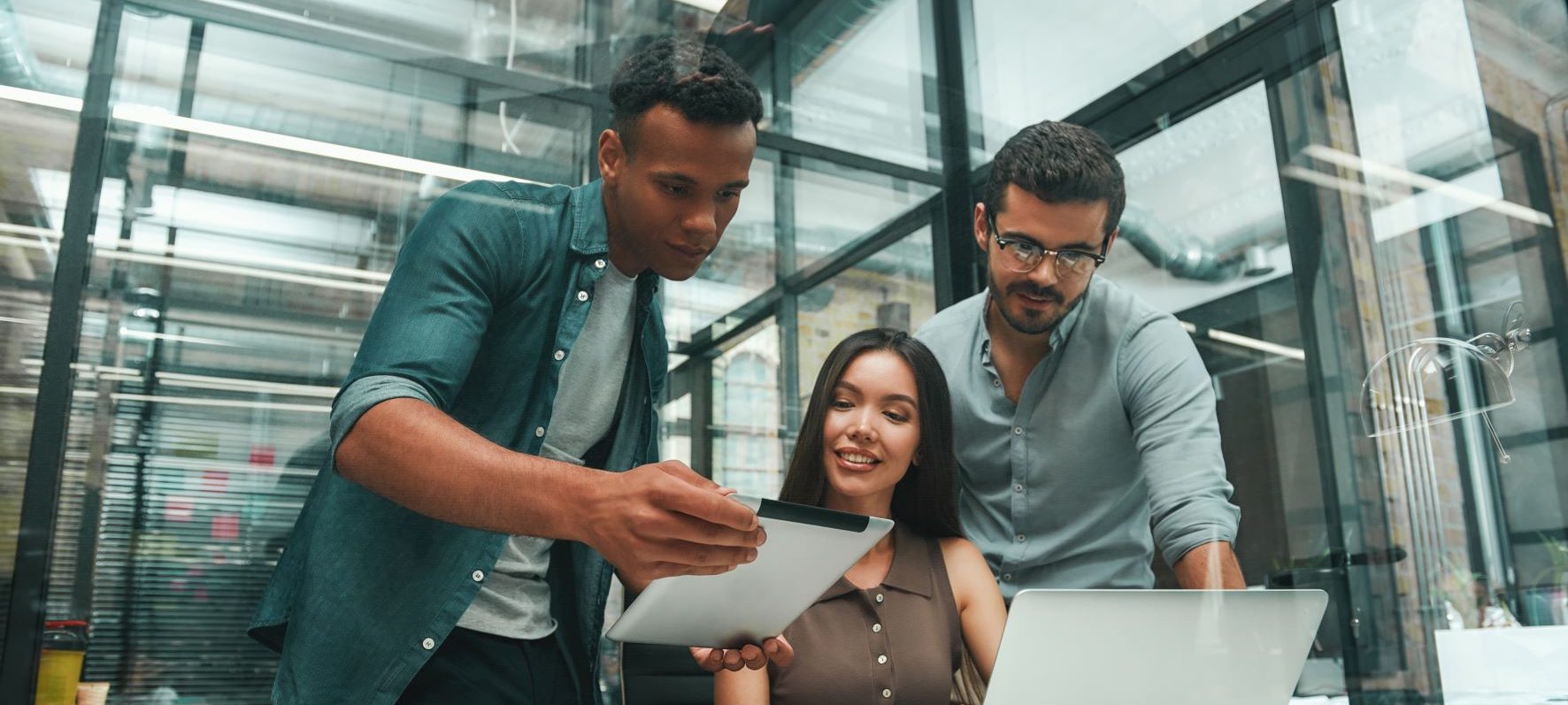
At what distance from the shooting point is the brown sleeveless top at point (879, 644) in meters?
1.37

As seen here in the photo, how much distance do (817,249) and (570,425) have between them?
0.57 m

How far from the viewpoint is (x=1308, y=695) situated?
5.25ft

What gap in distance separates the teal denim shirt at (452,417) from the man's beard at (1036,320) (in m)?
0.65

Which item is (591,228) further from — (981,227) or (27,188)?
(27,188)

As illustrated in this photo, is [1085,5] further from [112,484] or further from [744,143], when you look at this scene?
[112,484]

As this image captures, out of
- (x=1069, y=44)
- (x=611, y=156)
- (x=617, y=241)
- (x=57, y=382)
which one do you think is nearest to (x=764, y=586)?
(x=617, y=241)

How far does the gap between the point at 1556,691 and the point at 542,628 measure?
168 cm

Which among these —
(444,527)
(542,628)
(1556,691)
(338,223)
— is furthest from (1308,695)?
(338,223)

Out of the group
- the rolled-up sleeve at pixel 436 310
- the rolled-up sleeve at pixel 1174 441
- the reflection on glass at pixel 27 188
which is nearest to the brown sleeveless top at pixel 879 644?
the rolled-up sleeve at pixel 1174 441

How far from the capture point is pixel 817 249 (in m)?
1.67

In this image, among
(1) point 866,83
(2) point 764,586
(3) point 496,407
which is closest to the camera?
(2) point 764,586

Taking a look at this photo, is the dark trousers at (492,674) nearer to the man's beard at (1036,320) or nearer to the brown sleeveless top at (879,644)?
the brown sleeveless top at (879,644)

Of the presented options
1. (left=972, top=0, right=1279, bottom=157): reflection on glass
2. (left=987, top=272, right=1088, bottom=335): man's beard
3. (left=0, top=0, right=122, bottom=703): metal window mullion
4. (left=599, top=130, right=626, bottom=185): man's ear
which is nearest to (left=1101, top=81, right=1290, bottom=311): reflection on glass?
(left=972, top=0, right=1279, bottom=157): reflection on glass

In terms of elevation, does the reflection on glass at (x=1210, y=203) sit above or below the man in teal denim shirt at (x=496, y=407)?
above
